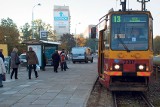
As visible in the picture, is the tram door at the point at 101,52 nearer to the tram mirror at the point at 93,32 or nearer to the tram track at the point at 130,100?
the tram mirror at the point at 93,32

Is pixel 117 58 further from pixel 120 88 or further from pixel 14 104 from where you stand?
pixel 14 104

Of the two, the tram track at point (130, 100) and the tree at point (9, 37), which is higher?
the tree at point (9, 37)

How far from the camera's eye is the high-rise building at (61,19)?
6457 inches

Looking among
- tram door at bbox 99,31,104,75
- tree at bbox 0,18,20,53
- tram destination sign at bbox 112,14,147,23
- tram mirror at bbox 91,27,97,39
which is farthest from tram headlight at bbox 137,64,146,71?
tree at bbox 0,18,20,53

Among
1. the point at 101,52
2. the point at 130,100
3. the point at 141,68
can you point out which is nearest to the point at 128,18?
the point at 141,68

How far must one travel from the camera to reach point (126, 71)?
14.7m

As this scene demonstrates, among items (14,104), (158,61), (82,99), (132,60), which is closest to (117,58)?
(132,60)

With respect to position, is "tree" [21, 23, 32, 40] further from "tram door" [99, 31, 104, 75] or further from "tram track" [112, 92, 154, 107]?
"tram track" [112, 92, 154, 107]

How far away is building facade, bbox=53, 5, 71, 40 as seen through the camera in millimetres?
164000

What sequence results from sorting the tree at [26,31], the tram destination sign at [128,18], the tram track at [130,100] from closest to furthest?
the tram track at [130,100], the tram destination sign at [128,18], the tree at [26,31]

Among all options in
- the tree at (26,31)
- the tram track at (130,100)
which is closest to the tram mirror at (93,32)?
the tram track at (130,100)

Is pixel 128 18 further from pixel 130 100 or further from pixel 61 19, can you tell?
pixel 61 19

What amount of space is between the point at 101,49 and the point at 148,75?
3585 millimetres

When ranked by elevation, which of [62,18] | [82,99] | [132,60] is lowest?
[82,99]
